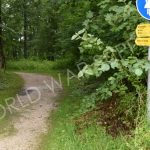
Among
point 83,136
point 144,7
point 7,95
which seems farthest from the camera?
point 7,95

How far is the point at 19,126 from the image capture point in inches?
341

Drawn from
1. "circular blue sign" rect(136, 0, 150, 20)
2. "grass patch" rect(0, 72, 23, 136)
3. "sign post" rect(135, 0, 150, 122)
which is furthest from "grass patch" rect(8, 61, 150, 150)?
"circular blue sign" rect(136, 0, 150, 20)

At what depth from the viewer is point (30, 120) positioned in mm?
9242

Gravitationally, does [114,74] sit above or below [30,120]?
above

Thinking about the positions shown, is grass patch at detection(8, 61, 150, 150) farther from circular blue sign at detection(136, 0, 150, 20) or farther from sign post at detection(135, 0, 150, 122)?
circular blue sign at detection(136, 0, 150, 20)

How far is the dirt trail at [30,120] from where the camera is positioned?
7251mm

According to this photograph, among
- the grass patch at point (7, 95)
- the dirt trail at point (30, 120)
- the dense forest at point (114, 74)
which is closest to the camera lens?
the dense forest at point (114, 74)

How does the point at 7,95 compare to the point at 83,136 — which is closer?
the point at 83,136

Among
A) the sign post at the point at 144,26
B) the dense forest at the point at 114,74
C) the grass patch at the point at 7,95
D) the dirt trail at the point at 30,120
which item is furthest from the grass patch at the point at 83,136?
the sign post at the point at 144,26

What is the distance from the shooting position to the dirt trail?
7251mm

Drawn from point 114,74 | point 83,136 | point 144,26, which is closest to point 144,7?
point 144,26

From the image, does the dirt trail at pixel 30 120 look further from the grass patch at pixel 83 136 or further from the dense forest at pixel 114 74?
the dense forest at pixel 114 74

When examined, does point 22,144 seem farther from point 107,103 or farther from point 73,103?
point 73,103

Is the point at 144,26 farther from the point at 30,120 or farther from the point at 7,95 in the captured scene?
the point at 7,95
